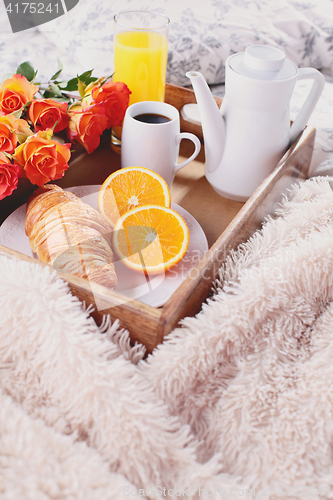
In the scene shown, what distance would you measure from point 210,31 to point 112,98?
56cm

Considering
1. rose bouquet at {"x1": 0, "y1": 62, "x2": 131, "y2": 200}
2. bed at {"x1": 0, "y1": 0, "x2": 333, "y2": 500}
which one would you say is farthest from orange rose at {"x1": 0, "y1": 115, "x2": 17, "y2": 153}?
bed at {"x1": 0, "y1": 0, "x2": 333, "y2": 500}

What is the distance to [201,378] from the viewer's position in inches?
17.0

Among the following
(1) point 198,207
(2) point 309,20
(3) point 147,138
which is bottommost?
(1) point 198,207

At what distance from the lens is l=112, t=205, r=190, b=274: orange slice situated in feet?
1.77

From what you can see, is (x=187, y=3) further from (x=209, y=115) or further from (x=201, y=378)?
(x=201, y=378)

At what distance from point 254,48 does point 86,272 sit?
1.51ft

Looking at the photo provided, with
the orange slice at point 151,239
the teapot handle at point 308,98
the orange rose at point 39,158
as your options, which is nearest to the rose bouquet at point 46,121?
the orange rose at point 39,158

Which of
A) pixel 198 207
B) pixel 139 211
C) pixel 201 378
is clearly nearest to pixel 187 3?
pixel 198 207

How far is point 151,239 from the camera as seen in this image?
563mm

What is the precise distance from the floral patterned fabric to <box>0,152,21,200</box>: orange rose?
61 centimetres

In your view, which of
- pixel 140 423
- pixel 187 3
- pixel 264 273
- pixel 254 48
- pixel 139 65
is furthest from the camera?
pixel 187 3

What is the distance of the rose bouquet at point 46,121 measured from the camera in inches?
23.4

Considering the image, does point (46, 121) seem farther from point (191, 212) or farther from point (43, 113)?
point (191, 212)

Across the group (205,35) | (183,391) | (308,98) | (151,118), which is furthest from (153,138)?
(205,35)
